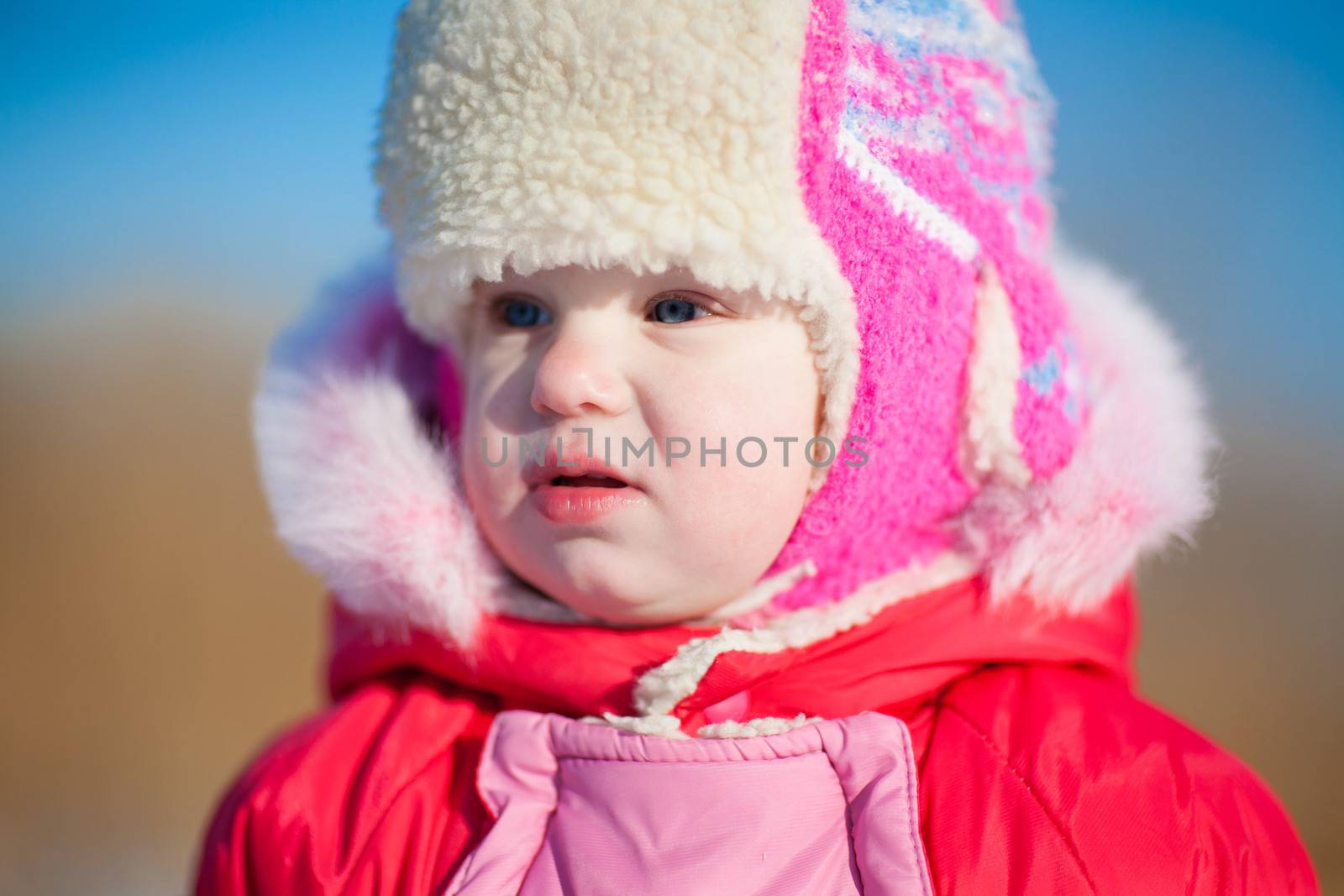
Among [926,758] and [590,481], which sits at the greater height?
[590,481]

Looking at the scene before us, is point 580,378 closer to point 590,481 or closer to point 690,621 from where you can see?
point 590,481

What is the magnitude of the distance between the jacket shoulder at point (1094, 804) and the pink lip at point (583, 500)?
0.35m

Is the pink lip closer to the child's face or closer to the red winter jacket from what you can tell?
the child's face

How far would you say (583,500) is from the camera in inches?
33.8

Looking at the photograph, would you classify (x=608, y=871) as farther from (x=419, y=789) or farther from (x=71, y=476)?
(x=71, y=476)

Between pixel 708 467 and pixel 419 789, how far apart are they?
1.35ft

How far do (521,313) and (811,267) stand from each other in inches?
11.0

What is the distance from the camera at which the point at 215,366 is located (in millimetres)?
4062

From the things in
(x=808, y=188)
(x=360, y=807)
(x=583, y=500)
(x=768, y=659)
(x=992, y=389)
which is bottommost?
(x=360, y=807)

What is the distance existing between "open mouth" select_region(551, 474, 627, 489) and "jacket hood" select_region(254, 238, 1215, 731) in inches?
5.5

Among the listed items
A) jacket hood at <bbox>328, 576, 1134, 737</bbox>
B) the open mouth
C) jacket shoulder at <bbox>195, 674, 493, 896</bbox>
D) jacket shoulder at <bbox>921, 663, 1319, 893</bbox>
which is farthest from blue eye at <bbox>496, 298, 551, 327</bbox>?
jacket shoulder at <bbox>921, 663, 1319, 893</bbox>

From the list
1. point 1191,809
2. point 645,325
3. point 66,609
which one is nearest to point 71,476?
point 66,609

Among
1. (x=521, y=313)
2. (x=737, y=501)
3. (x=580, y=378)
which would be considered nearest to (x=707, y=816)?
(x=737, y=501)

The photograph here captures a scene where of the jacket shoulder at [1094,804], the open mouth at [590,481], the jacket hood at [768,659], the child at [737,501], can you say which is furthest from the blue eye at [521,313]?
the jacket shoulder at [1094,804]
